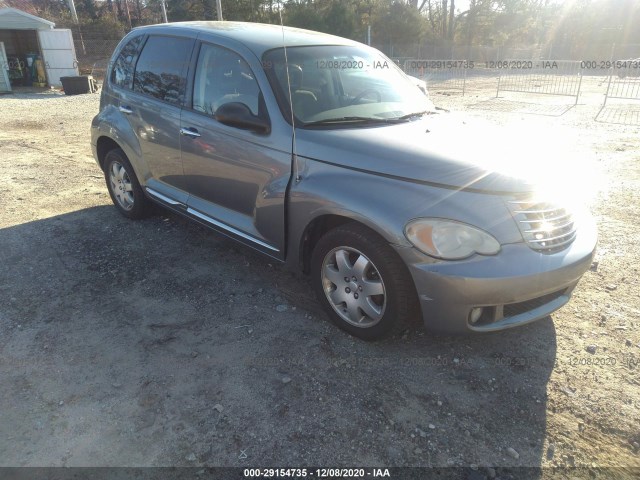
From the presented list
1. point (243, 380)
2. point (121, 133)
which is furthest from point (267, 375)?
point (121, 133)

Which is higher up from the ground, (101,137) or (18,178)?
(101,137)

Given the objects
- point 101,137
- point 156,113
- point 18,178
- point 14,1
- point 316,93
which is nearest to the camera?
point 316,93

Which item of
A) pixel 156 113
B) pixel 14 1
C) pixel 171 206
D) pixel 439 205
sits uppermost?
pixel 14 1

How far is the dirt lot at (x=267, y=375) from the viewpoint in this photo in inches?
91.7

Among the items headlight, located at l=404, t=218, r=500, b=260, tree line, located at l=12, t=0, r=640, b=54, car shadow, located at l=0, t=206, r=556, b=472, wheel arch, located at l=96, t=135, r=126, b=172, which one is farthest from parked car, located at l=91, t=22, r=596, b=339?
tree line, located at l=12, t=0, r=640, b=54

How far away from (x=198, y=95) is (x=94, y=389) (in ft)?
7.79

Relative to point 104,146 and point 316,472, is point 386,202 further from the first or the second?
point 104,146

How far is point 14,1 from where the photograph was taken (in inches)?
1674

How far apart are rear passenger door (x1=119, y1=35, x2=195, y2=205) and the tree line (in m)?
33.0

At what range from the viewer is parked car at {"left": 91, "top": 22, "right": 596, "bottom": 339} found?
8.62 feet

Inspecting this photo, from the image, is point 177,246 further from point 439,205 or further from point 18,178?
point 18,178

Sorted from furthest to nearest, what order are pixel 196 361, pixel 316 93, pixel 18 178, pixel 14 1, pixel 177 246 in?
pixel 14 1 < pixel 18 178 < pixel 177 246 < pixel 316 93 < pixel 196 361

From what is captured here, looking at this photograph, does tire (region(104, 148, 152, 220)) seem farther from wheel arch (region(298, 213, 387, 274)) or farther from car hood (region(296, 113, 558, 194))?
car hood (region(296, 113, 558, 194))

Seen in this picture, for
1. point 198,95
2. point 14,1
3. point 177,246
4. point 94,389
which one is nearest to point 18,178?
point 177,246
